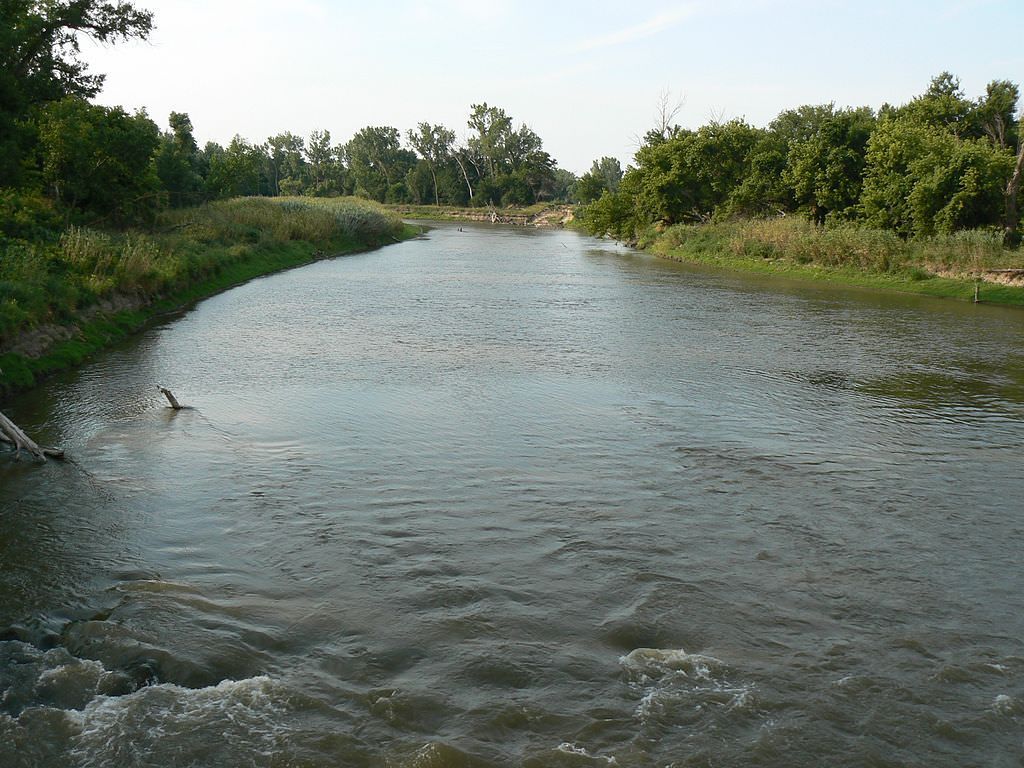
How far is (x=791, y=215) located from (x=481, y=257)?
746 inches

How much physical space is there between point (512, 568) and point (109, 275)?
1795 centimetres

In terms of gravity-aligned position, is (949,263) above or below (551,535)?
above

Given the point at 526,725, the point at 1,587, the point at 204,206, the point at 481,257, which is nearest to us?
the point at 526,725

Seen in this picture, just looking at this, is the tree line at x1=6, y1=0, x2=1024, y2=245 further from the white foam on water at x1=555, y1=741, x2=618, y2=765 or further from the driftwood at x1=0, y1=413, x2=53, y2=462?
the white foam on water at x1=555, y1=741, x2=618, y2=765

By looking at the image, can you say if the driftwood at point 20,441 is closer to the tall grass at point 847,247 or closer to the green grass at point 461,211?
the tall grass at point 847,247

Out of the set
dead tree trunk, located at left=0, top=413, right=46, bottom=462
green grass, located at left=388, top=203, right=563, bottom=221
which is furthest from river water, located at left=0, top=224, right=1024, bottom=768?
green grass, located at left=388, top=203, right=563, bottom=221

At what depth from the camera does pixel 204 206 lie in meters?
44.5

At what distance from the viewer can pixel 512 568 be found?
8844 mm

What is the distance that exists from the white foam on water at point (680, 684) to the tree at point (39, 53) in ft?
79.1

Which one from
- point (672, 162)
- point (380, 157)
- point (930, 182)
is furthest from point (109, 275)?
point (380, 157)

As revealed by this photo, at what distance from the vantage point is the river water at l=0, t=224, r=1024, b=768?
628 centimetres

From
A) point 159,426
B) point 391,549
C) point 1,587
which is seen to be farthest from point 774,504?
point 159,426

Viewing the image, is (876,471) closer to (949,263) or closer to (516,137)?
(949,263)

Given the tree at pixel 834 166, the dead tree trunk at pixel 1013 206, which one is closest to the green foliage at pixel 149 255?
the tree at pixel 834 166
